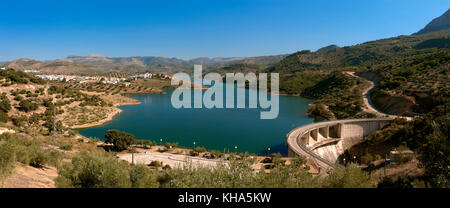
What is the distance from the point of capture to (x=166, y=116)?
48.5 metres

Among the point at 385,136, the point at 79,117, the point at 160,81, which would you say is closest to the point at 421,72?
the point at 385,136

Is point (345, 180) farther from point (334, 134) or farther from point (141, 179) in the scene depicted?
point (334, 134)

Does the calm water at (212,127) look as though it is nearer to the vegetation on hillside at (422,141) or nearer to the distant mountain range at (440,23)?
the vegetation on hillside at (422,141)

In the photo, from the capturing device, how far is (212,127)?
129ft

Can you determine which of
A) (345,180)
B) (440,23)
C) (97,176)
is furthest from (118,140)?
(440,23)

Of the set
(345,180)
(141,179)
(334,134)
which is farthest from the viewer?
(334,134)

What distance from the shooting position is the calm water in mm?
31047

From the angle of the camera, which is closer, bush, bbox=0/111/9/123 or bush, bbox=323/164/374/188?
bush, bbox=323/164/374/188

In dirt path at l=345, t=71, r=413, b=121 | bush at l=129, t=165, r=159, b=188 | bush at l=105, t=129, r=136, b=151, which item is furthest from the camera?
dirt path at l=345, t=71, r=413, b=121

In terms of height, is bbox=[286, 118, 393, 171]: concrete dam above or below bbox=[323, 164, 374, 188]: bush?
below

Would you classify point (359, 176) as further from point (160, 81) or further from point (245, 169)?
point (160, 81)

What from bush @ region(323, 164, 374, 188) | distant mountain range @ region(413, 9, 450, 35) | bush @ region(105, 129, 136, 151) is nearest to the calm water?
bush @ region(105, 129, 136, 151)

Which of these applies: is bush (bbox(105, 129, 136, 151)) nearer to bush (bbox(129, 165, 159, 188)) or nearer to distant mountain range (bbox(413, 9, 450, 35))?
bush (bbox(129, 165, 159, 188))
